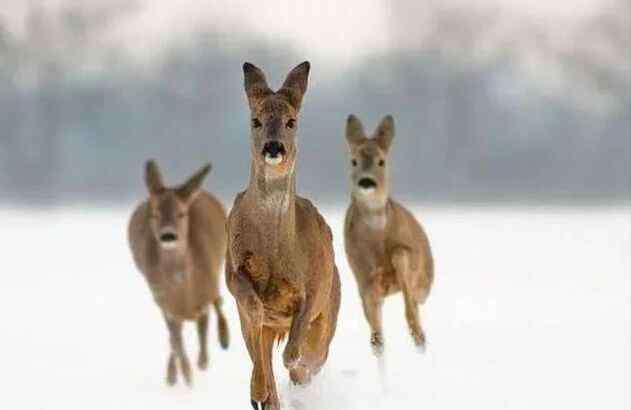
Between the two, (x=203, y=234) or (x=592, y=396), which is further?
(x=203, y=234)

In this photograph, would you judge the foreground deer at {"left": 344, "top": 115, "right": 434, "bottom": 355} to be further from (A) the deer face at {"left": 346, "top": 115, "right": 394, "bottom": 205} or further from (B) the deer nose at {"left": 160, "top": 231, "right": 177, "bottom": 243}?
(B) the deer nose at {"left": 160, "top": 231, "right": 177, "bottom": 243}

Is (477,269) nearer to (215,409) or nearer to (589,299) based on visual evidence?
(589,299)

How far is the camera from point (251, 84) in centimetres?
480

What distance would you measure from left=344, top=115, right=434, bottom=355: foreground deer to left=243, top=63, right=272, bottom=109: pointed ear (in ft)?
10.8

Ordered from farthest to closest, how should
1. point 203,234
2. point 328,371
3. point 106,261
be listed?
point 106,261, point 203,234, point 328,371

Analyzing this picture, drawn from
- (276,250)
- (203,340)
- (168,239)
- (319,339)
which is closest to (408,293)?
(168,239)

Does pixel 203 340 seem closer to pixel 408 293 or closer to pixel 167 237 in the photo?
pixel 167 237

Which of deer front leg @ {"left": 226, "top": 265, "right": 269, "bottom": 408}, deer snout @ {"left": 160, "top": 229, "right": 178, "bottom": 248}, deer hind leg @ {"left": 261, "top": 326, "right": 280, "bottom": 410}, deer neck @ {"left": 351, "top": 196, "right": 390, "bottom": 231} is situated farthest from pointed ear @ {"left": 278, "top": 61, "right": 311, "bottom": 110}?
deer snout @ {"left": 160, "top": 229, "right": 178, "bottom": 248}

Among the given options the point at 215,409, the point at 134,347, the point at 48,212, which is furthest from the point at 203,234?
the point at 48,212

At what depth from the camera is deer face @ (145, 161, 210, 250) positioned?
28.7 ft

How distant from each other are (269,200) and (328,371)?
212 centimetres

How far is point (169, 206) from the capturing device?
28.9ft

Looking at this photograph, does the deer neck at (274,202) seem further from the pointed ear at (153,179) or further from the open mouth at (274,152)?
the pointed ear at (153,179)

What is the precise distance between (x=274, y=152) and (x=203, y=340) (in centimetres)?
498
